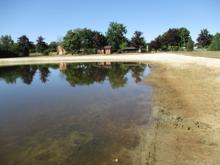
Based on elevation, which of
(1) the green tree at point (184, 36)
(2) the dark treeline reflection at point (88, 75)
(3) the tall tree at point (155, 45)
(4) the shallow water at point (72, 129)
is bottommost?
(4) the shallow water at point (72, 129)

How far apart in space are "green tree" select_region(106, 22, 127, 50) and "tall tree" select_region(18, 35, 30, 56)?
4054cm

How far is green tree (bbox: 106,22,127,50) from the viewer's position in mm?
111625

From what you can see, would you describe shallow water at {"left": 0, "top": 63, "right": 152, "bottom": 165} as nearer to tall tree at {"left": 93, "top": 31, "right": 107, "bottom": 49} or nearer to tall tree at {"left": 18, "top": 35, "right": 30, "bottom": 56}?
tall tree at {"left": 93, "top": 31, "right": 107, "bottom": 49}

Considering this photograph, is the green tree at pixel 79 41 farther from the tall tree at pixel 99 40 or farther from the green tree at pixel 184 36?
the green tree at pixel 184 36

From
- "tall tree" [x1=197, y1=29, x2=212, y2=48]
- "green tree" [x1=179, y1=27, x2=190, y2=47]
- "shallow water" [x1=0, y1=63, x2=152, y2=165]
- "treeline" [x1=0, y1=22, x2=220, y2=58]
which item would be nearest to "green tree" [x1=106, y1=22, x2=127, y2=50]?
"treeline" [x1=0, y1=22, x2=220, y2=58]

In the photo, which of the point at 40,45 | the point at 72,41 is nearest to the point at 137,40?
the point at 72,41

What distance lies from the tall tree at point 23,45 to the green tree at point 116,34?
4054 cm

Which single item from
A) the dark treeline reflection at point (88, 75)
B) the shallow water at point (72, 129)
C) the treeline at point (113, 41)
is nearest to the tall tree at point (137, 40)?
the treeline at point (113, 41)

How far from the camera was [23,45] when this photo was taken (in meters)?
113

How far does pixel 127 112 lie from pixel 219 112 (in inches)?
183

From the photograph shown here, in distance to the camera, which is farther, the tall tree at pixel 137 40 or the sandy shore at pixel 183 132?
the tall tree at pixel 137 40

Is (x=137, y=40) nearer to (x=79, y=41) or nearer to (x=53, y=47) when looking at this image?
(x=79, y=41)

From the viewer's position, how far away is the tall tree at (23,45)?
10719 cm

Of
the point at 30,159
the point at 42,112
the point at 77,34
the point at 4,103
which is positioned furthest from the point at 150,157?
the point at 77,34
